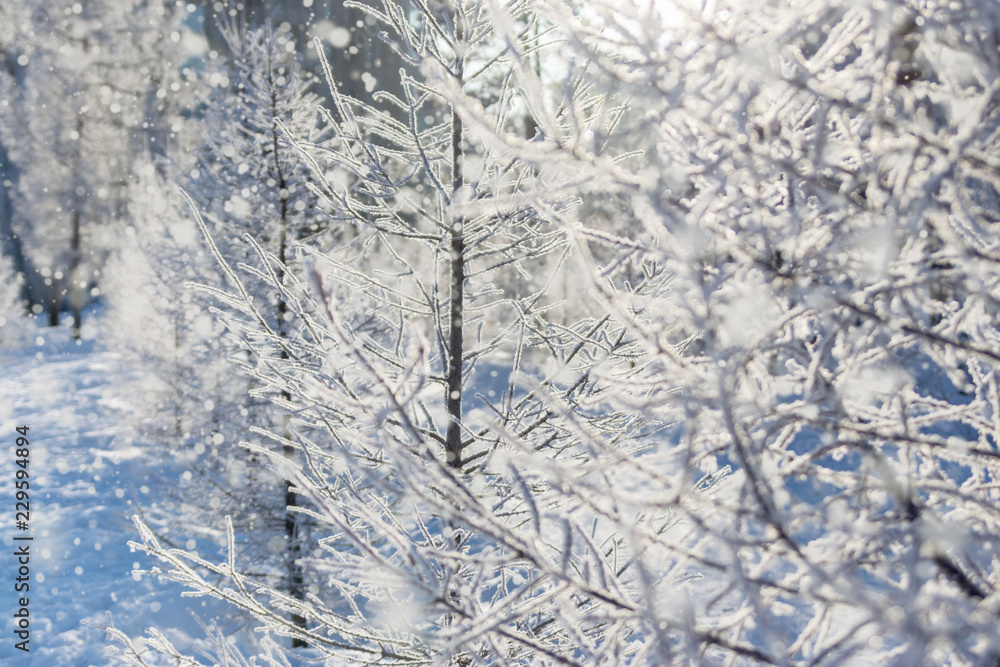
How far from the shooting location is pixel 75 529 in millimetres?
10164

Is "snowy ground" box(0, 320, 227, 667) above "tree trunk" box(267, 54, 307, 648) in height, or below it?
below

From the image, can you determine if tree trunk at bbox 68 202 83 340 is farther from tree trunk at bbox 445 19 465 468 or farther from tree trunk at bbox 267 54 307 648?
tree trunk at bbox 445 19 465 468

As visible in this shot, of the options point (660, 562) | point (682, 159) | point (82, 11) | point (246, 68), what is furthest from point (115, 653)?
point (82, 11)

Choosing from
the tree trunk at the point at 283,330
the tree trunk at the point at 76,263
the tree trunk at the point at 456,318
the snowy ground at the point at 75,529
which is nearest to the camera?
the tree trunk at the point at 456,318

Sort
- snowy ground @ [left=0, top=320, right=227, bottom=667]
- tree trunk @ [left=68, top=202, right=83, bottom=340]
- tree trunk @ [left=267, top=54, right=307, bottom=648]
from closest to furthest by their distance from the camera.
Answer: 1. tree trunk @ [left=267, top=54, right=307, bottom=648]
2. snowy ground @ [left=0, top=320, right=227, bottom=667]
3. tree trunk @ [left=68, top=202, right=83, bottom=340]

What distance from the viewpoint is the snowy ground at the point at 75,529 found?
24.5 ft

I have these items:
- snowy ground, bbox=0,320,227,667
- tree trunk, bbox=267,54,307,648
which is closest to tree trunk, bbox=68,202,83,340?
snowy ground, bbox=0,320,227,667

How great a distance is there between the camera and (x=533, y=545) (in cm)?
138

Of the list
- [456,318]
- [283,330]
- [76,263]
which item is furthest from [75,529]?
[76,263]

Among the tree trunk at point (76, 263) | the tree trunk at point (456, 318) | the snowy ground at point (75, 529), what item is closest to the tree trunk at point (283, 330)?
the snowy ground at point (75, 529)

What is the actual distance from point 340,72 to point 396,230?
27.4 meters

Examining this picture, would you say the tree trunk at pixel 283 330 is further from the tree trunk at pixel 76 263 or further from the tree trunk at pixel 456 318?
the tree trunk at pixel 76 263

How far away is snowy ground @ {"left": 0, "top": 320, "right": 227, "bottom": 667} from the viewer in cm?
747

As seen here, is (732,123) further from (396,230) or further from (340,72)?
(340,72)
